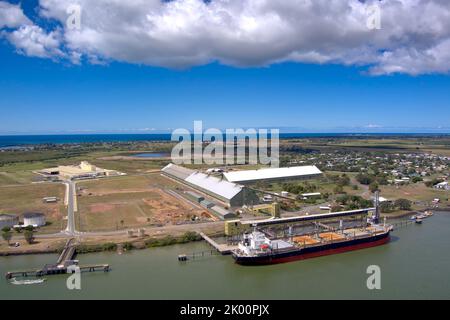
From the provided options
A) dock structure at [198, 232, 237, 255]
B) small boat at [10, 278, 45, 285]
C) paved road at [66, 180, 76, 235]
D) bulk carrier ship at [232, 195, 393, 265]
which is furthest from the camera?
paved road at [66, 180, 76, 235]

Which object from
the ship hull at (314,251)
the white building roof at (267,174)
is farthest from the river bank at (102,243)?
the white building roof at (267,174)

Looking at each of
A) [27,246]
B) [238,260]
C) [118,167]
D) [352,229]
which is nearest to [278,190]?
[352,229]

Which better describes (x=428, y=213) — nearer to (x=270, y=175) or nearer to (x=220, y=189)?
(x=220, y=189)

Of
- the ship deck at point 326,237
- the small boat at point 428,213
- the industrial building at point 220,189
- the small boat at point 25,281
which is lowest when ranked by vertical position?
the small boat at point 25,281

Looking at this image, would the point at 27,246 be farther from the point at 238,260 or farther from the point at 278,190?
the point at 278,190

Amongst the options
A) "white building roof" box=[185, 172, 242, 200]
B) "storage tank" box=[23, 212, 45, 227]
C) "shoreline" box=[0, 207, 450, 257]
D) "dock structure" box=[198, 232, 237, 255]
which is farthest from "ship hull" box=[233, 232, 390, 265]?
"storage tank" box=[23, 212, 45, 227]

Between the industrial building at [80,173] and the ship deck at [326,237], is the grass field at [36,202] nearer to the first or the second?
the industrial building at [80,173]
